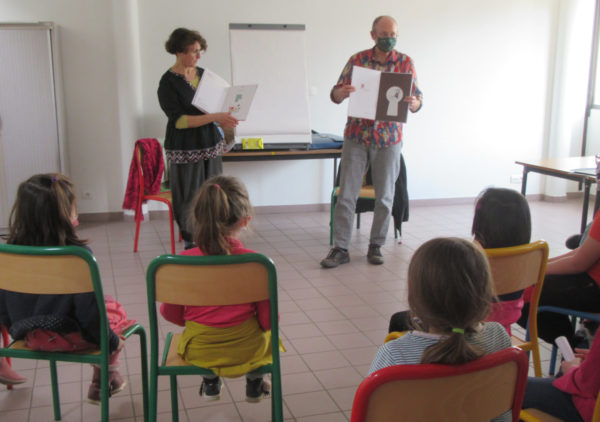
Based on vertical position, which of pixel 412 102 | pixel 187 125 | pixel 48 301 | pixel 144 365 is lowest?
pixel 144 365

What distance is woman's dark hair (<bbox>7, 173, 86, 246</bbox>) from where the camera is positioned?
6.12 ft

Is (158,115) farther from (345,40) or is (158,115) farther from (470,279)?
(470,279)

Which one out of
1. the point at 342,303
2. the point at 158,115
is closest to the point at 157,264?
the point at 342,303

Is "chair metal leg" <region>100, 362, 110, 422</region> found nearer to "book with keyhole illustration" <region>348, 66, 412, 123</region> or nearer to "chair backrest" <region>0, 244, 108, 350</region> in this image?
"chair backrest" <region>0, 244, 108, 350</region>

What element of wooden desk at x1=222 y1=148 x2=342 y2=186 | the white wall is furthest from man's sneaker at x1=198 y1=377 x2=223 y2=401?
the white wall

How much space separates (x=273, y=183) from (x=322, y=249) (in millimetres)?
1430

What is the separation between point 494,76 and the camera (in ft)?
19.7

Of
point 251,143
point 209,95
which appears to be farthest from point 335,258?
point 251,143

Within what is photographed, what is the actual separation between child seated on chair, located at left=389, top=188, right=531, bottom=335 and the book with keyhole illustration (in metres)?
1.84

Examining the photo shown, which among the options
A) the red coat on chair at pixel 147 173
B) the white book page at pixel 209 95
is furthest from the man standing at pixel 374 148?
the red coat on chair at pixel 147 173

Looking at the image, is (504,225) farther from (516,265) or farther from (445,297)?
(445,297)

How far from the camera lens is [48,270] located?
1671 mm

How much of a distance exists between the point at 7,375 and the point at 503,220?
1.92 metres

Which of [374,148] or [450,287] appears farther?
[374,148]
